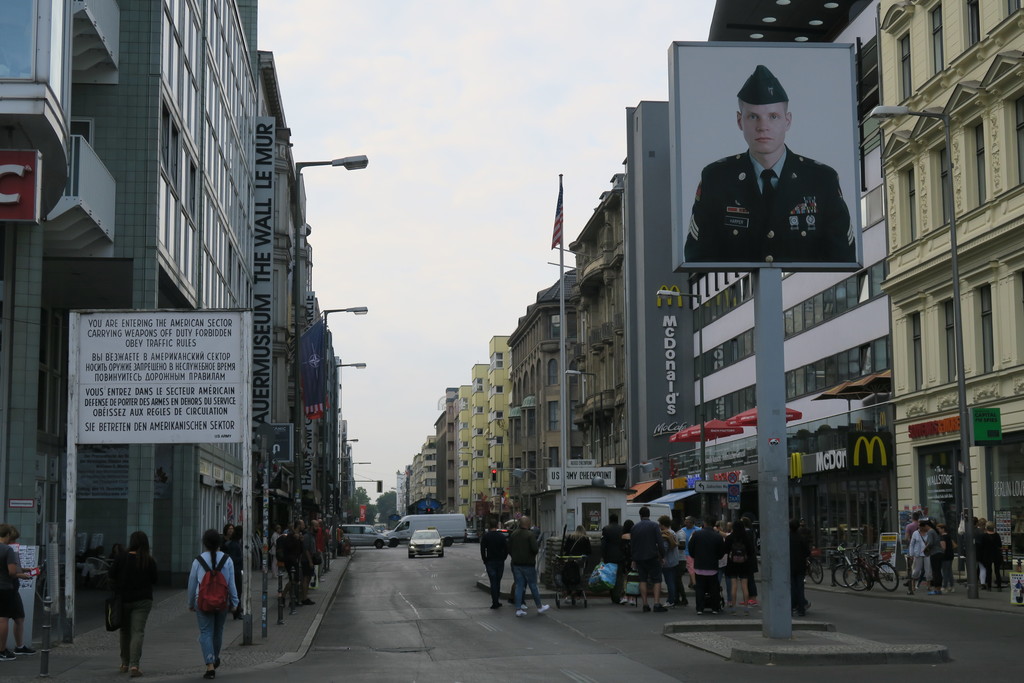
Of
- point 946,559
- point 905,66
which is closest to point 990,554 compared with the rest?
point 946,559

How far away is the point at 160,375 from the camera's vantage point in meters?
18.8

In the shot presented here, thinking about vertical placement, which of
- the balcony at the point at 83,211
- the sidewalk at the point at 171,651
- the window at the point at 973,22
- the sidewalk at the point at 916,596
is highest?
the window at the point at 973,22

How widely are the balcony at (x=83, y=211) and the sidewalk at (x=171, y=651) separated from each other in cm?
702

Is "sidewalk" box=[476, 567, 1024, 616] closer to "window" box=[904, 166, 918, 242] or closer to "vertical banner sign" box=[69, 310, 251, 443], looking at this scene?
"vertical banner sign" box=[69, 310, 251, 443]

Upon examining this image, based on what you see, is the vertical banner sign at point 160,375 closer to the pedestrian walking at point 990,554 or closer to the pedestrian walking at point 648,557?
the pedestrian walking at point 648,557

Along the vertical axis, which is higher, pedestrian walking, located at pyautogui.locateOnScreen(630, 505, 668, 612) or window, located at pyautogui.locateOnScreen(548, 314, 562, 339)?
window, located at pyautogui.locateOnScreen(548, 314, 562, 339)

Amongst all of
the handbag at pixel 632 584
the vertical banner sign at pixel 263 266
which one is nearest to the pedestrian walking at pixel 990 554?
the handbag at pixel 632 584

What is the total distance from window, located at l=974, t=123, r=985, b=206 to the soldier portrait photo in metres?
15.8

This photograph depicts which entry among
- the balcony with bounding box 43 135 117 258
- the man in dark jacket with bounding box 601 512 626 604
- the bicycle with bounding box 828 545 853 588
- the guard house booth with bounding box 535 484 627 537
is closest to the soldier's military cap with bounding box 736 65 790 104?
the man in dark jacket with bounding box 601 512 626 604

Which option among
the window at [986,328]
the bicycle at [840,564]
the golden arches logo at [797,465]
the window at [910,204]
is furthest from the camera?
the golden arches logo at [797,465]

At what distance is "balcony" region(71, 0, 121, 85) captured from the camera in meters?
24.2

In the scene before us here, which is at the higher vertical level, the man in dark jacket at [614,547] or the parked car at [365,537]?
the man in dark jacket at [614,547]

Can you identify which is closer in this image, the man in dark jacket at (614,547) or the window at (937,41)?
the man in dark jacket at (614,547)

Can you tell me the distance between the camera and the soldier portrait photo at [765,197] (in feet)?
62.0
